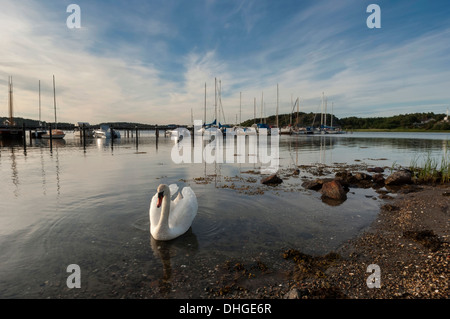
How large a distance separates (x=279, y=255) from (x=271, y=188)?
27.1ft

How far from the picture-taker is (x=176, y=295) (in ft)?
16.5

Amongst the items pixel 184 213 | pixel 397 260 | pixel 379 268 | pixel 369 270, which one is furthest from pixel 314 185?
pixel 184 213

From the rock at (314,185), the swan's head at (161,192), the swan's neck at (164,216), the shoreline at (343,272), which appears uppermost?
the swan's head at (161,192)

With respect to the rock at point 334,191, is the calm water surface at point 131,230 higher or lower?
lower

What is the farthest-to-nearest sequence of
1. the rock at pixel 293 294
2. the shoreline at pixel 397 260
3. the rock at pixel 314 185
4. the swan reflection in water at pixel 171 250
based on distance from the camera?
the rock at pixel 314 185
the swan reflection in water at pixel 171 250
the shoreline at pixel 397 260
the rock at pixel 293 294

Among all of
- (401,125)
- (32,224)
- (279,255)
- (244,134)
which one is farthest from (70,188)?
(401,125)

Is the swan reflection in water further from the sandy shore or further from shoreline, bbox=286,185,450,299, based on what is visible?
shoreline, bbox=286,185,450,299

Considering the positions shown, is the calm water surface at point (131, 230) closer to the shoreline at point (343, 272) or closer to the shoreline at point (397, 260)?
the shoreline at point (343, 272)

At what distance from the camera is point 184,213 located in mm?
8031

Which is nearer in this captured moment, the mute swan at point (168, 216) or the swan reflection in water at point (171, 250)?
the swan reflection in water at point (171, 250)

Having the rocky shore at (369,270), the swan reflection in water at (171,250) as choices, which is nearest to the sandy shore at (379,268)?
the rocky shore at (369,270)

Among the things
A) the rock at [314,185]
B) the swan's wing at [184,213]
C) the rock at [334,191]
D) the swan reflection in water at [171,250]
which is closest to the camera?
the swan reflection in water at [171,250]

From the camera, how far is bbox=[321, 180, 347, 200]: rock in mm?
12330

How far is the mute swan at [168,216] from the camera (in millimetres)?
7285
